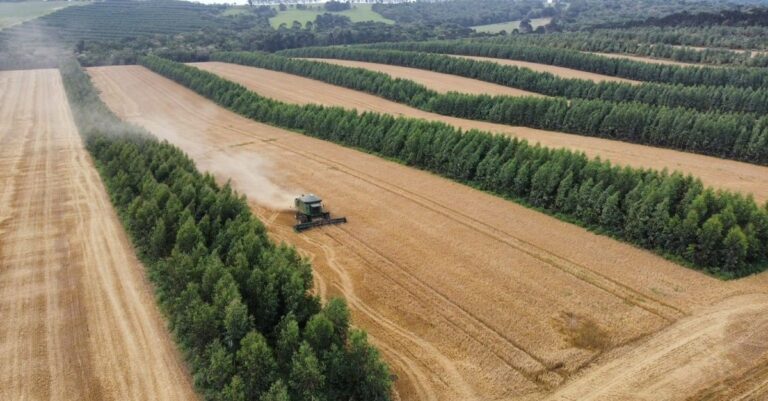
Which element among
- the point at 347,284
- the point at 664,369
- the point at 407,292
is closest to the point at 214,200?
the point at 347,284

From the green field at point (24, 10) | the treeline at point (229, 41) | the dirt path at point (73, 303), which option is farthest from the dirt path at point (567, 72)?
the green field at point (24, 10)

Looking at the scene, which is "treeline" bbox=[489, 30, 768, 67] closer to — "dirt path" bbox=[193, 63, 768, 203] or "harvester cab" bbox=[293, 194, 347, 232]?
"dirt path" bbox=[193, 63, 768, 203]

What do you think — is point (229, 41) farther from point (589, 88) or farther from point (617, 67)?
point (589, 88)

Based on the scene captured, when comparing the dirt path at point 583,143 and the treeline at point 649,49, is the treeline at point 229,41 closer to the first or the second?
the treeline at point 649,49

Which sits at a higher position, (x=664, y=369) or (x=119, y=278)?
(x=664, y=369)

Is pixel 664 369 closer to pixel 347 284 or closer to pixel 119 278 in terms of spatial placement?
pixel 347 284

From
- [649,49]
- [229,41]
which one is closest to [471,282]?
[649,49]
